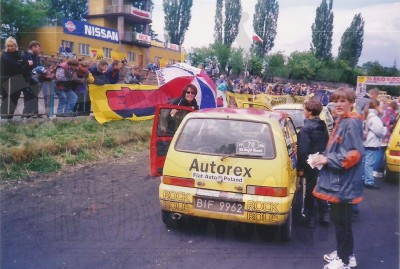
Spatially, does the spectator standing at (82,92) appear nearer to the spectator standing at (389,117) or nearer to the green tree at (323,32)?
the spectator standing at (389,117)

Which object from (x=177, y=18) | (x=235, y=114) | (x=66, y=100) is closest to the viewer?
(x=235, y=114)

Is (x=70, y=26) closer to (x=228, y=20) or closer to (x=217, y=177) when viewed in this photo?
(x=228, y=20)

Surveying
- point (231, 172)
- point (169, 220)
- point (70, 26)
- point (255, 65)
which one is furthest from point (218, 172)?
point (255, 65)

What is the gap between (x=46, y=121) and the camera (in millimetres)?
9023

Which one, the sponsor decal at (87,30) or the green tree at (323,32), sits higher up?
the green tree at (323,32)

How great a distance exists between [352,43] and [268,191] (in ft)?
195

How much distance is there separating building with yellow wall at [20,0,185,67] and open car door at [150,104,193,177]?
2919cm

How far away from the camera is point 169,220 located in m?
4.79

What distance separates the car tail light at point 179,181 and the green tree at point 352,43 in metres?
58.5

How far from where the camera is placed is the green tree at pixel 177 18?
51.8 meters

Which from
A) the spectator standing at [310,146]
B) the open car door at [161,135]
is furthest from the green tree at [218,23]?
the spectator standing at [310,146]

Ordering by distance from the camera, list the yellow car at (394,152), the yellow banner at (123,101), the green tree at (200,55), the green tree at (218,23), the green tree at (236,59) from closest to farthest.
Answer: the yellow car at (394,152) → the yellow banner at (123,101) → the green tree at (218,23) → the green tree at (236,59) → the green tree at (200,55)

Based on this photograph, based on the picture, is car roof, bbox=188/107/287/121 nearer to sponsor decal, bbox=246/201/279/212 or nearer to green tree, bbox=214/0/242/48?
sponsor decal, bbox=246/201/279/212

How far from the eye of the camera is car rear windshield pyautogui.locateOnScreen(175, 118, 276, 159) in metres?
4.41
